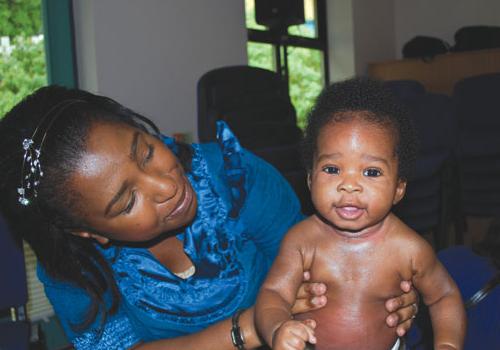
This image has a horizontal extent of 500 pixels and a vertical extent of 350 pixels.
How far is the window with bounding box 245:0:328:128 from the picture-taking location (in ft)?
18.5

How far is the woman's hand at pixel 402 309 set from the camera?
51.6 inches

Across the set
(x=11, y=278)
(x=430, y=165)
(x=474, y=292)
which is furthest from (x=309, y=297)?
(x=430, y=165)

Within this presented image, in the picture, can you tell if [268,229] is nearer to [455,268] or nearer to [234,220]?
[234,220]


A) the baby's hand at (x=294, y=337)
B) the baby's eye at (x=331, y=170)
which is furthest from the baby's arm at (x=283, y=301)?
the baby's eye at (x=331, y=170)

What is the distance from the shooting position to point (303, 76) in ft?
21.5

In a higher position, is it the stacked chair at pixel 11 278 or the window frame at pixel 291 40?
the window frame at pixel 291 40

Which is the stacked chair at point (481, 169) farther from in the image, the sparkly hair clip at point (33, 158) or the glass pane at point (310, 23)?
the glass pane at point (310, 23)

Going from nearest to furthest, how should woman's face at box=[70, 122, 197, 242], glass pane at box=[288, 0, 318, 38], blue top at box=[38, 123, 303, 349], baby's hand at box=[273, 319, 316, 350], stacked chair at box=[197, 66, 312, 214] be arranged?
baby's hand at box=[273, 319, 316, 350] < woman's face at box=[70, 122, 197, 242] < blue top at box=[38, 123, 303, 349] < stacked chair at box=[197, 66, 312, 214] < glass pane at box=[288, 0, 318, 38]

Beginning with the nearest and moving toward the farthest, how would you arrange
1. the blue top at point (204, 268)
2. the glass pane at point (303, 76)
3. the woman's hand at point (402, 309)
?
1. the woman's hand at point (402, 309)
2. the blue top at point (204, 268)
3. the glass pane at point (303, 76)

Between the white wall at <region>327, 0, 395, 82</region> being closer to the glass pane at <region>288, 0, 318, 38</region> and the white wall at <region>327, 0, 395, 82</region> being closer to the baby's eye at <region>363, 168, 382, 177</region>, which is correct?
the glass pane at <region>288, 0, 318, 38</region>

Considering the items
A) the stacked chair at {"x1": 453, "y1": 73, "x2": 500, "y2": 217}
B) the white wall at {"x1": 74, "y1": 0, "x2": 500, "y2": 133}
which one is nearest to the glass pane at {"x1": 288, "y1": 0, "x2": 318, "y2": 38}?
the white wall at {"x1": 74, "y1": 0, "x2": 500, "y2": 133}

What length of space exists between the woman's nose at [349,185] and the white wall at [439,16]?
268 inches

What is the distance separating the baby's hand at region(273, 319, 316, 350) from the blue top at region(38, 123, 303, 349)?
1.35 ft

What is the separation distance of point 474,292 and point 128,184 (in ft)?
3.01
